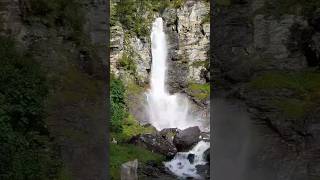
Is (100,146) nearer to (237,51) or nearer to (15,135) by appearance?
(15,135)

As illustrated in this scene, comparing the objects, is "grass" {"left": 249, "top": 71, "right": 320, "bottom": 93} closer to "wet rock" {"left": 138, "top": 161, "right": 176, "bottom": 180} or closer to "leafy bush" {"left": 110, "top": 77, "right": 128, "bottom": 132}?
"wet rock" {"left": 138, "top": 161, "right": 176, "bottom": 180}

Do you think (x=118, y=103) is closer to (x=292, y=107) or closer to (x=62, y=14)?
(x=62, y=14)

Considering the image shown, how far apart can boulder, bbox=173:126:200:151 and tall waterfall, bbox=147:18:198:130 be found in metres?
4.42

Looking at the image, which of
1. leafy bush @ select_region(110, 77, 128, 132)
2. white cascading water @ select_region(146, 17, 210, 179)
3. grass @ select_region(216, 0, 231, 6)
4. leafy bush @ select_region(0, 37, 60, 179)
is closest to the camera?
leafy bush @ select_region(0, 37, 60, 179)

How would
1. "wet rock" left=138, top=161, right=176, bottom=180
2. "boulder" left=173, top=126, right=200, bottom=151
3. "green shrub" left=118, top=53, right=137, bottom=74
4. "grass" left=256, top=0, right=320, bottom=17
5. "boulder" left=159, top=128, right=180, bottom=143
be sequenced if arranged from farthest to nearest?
"green shrub" left=118, top=53, right=137, bottom=74 → "boulder" left=159, top=128, right=180, bottom=143 → "boulder" left=173, top=126, right=200, bottom=151 → "wet rock" left=138, top=161, right=176, bottom=180 → "grass" left=256, top=0, right=320, bottom=17

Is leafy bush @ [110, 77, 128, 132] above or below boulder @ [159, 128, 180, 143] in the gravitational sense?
above

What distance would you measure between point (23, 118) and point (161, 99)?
20.8 metres

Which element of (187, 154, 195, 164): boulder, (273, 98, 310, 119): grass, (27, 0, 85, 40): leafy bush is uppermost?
(27, 0, 85, 40): leafy bush

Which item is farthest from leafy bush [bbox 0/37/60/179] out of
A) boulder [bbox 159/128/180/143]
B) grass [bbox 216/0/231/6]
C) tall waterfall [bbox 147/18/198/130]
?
tall waterfall [bbox 147/18/198/130]

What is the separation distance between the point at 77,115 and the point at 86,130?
0.84 ft

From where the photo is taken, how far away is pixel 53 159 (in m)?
6.85

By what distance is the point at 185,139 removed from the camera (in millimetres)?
20781

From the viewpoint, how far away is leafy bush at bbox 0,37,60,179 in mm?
6543

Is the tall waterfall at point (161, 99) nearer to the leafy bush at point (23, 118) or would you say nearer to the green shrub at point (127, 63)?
the green shrub at point (127, 63)
